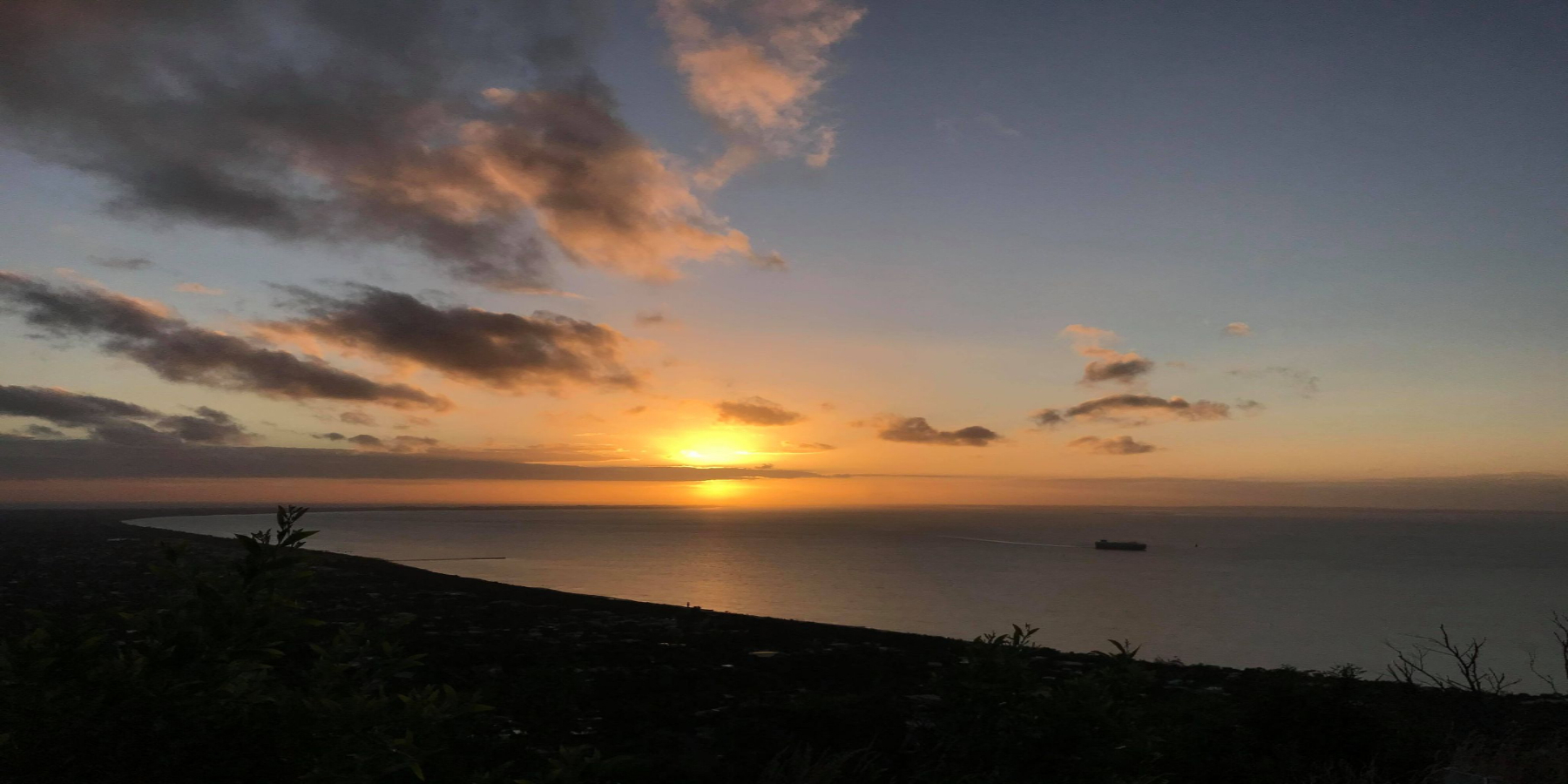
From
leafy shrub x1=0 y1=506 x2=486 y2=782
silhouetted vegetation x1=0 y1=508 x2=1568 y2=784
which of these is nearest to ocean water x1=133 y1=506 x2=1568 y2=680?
silhouetted vegetation x1=0 y1=508 x2=1568 y2=784

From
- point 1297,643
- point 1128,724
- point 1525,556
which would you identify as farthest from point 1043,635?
point 1525,556

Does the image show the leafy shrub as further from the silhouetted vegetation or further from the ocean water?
the ocean water

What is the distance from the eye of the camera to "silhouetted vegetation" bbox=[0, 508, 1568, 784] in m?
4.51

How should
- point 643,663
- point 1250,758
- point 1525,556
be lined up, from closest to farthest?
point 1250,758 → point 643,663 → point 1525,556

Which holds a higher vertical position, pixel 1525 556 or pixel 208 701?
pixel 208 701

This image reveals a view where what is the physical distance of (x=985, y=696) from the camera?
855 centimetres

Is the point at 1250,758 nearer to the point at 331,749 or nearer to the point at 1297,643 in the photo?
the point at 331,749

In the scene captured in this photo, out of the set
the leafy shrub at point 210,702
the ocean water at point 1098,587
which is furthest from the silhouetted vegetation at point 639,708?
the ocean water at point 1098,587

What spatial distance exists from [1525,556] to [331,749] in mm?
218083

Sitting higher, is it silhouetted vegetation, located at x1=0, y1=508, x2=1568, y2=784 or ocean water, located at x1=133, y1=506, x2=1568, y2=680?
silhouetted vegetation, located at x1=0, y1=508, x2=1568, y2=784

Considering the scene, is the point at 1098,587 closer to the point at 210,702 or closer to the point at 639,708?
the point at 639,708

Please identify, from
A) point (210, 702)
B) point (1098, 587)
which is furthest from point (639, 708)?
point (1098, 587)

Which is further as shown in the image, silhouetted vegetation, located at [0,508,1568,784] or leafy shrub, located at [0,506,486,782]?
silhouetted vegetation, located at [0,508,1568,784]

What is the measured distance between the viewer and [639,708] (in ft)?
63.9
